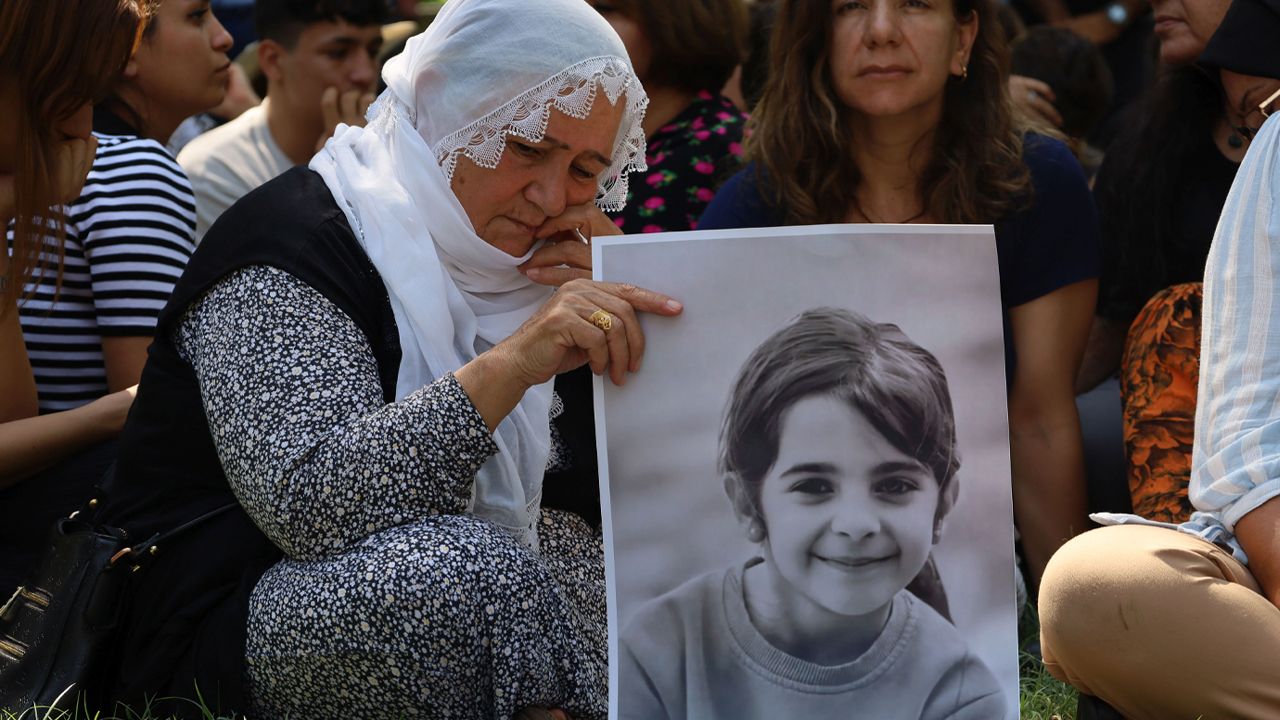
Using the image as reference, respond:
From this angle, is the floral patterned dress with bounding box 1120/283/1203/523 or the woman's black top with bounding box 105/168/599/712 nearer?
the woman's black top with bounding box 105/168/599/712

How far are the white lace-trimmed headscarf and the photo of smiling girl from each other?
443 millimetres

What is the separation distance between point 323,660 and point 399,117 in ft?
3.13

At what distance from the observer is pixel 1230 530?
2150 mm

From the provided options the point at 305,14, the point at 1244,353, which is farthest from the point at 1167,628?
the point at 305,14

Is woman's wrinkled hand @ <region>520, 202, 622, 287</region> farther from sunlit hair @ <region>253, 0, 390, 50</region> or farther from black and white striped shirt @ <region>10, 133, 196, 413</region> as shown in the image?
sunlit hair @ <region>253, 0, 390, 50</region>

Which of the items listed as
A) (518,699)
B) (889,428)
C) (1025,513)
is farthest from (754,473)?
(1025,513)

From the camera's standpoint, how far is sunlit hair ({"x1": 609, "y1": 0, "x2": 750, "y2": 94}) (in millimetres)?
3992

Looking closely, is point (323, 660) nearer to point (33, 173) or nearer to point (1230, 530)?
point (33, 173)

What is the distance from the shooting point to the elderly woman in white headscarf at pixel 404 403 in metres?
2.10

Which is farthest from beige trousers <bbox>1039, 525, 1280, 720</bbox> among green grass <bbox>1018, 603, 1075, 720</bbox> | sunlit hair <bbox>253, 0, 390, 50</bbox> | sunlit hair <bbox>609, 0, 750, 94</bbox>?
sunlit hair <bbox>253, 0, 390, 50</bbox>

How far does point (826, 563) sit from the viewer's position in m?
2.08

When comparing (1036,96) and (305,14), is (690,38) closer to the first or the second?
(1036,96)

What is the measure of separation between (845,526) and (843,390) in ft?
0.65

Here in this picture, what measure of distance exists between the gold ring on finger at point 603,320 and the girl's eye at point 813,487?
1.16 feet
